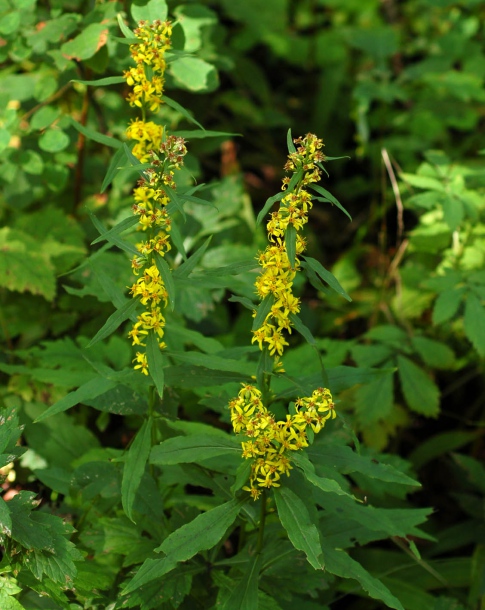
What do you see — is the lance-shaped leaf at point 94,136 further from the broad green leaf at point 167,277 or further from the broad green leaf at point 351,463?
the broad green leaf at point 351,463

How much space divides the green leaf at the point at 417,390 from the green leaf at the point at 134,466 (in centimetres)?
138

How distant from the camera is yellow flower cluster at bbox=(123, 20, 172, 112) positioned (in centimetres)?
182

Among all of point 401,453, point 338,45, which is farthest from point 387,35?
point 401,453

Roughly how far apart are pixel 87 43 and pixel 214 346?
1.29m

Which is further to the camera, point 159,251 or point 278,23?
point 278,23

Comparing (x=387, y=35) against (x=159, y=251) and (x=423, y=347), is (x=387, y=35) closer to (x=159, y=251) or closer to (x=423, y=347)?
(x=423, y=347)

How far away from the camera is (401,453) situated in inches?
135

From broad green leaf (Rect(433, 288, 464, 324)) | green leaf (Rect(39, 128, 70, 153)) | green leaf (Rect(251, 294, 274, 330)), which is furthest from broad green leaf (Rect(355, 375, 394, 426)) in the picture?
green leaf (Rect(39, 128, 70, 153))

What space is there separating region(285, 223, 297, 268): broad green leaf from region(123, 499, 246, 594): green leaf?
Result: 24.5 inches

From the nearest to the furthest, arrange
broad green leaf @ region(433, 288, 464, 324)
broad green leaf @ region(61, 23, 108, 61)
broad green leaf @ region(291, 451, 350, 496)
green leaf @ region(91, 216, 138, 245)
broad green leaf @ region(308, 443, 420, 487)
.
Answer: broad green leaf @ region(291, 451, 350, 496) → green leaf @ region(91, 216, 138, 245) → broad green leaf @ region(308, 443, 420, 487) → broad green leaf @ region(61, 23, 108, 61) → broad green leaf @ region(433, 288, 464, 324)

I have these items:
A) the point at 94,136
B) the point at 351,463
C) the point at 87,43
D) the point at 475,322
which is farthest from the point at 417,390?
the point at 87,43

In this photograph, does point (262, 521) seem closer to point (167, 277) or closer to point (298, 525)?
point (298, 525)

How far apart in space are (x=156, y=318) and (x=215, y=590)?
0.86 m

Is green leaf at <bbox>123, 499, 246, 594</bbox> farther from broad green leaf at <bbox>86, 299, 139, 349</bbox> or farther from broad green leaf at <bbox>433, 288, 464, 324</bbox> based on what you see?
broad green leaf at <bbox>433, 288, 464, 324</bbox>
